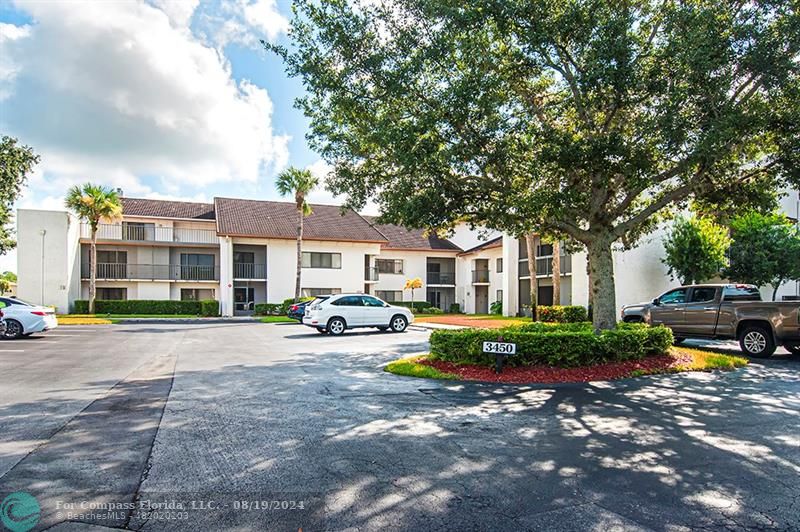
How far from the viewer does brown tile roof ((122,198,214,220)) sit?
38.0 m

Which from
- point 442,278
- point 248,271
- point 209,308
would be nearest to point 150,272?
point 209,308

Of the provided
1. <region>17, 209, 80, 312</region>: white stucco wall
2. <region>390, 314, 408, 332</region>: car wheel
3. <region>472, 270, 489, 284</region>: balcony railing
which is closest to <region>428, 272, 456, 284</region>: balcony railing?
<region>472, 270, 489, 284</region>: balcony railing

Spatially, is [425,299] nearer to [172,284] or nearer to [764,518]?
[172,284]

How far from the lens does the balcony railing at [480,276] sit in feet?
140

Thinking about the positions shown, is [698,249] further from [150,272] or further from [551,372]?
[150,272]

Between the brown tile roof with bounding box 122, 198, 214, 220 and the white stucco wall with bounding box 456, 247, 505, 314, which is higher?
the brown tile roof with bounding box 122, 198, 214, 220

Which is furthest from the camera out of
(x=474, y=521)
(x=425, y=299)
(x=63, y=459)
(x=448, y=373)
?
(x=425, y=299)

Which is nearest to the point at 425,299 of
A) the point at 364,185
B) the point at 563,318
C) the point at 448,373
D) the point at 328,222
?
the point at 328,222

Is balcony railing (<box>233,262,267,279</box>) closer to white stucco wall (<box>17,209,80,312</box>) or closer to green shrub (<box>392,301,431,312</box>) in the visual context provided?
white stucco wall (<box>17,209,80,312</box>)

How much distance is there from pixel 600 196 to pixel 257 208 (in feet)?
107

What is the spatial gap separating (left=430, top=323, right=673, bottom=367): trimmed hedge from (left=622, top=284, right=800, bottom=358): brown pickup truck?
388cm

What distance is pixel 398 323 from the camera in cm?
2172

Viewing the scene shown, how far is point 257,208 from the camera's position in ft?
132

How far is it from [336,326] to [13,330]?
11.3 m
